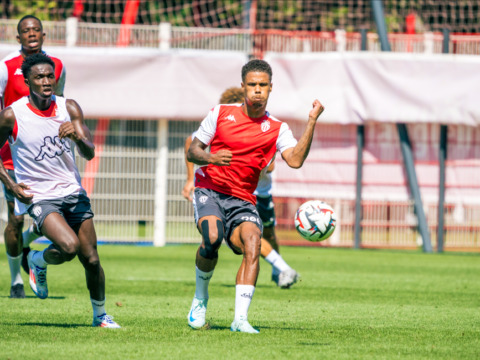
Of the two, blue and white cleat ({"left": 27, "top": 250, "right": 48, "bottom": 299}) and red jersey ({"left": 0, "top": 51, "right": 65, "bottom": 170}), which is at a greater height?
red jersey ({"left": 0, "top": 51, "right": 65, "bottom": 170})

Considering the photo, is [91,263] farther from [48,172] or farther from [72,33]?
[72,33]

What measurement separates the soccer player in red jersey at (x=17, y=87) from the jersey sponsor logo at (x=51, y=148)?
172cm

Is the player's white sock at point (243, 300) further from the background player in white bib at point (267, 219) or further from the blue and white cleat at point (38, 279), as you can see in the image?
the background player in white bib at point (267, 219)

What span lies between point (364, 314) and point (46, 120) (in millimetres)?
3315

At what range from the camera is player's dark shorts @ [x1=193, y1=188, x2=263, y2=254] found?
24.1 ft

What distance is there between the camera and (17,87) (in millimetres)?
9344

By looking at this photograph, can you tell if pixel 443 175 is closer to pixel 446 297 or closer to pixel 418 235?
pixel 418 235

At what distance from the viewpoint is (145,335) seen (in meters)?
6.80

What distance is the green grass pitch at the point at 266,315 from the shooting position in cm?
618

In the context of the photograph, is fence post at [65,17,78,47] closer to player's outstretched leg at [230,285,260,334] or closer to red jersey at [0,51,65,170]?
red jersey at [0,51,65,170]

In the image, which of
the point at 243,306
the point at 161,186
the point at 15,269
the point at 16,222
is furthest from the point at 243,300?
the point at 161,186

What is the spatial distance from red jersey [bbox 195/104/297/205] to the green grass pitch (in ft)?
3.77

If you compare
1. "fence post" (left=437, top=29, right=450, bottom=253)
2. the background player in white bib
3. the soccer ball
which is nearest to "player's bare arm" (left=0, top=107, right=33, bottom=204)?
the soccer ball

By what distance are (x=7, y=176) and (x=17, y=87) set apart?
211 cm
